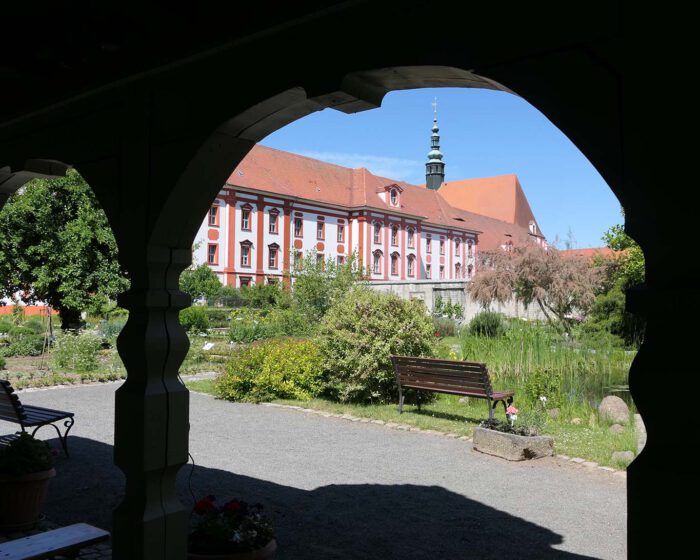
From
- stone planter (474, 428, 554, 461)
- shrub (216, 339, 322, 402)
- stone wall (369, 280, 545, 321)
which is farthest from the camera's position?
stone wall (369, 280, 545, 321)

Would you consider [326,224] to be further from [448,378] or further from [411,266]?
[448,378]

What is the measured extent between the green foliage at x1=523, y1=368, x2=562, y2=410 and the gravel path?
217 cm

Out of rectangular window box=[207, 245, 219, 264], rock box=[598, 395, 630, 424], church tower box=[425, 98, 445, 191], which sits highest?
church tower box=[425, 98, 445, 191]

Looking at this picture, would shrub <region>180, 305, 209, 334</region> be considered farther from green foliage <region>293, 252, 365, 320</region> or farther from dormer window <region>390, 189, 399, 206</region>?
dormer window <region>390, 189, 399, 206</region>

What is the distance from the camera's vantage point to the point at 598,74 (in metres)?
1.81

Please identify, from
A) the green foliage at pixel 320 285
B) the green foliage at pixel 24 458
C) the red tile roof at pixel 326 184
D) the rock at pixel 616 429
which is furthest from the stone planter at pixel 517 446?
the red tile roof at pixel 326 184

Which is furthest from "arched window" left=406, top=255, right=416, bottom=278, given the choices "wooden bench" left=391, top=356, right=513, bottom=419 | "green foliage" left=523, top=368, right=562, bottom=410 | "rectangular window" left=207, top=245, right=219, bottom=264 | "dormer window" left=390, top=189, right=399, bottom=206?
"wooden bench" left=391, top=356, right=513, bottom=419

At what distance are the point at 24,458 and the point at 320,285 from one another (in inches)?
545

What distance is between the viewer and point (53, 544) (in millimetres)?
3354

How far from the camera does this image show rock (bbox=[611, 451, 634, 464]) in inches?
273

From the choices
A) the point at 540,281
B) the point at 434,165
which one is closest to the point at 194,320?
the point at 540,281

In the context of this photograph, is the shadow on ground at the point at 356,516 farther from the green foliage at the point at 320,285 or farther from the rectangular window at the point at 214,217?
the rectangular window at the point at 214,217

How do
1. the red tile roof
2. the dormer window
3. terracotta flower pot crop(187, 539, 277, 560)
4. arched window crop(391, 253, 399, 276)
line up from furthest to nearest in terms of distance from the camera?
arched window crop(391, 253, 399, 276)
the dormer window
the red tile roof
terracotta flower pot crop(187, 539, 277, 560)

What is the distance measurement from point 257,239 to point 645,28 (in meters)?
42.3
